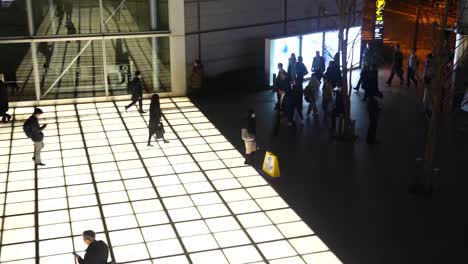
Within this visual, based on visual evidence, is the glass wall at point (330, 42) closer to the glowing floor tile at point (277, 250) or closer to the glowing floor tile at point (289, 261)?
the glowing floor tile at point (277, 250)

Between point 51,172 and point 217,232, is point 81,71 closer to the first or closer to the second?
point 51,172

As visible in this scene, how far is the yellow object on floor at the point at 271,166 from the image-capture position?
43.9ft

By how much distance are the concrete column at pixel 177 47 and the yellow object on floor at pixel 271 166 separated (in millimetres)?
7914

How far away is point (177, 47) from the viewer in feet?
66.7

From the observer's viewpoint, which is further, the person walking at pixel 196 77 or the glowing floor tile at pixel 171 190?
the person walking at pixel 196 77

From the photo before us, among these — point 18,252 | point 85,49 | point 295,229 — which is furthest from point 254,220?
point 85,49

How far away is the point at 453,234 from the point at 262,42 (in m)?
13.0

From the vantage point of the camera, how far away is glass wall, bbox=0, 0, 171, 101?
775 inches

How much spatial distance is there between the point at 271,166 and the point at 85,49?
9.63 m

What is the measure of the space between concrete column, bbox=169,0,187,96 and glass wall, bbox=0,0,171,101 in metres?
0.28

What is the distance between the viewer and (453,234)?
35.5 ft

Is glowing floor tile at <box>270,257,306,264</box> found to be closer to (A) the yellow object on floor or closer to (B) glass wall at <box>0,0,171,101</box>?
(A) the yellow object on floor

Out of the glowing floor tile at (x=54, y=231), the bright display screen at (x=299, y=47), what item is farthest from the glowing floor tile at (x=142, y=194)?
the bright display screen at (x=299, y=47)

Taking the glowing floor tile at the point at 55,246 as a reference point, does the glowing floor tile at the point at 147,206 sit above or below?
above
